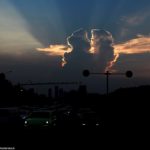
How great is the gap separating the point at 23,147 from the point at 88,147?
2.61 metres

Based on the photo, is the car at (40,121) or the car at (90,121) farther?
the car at (90,121)

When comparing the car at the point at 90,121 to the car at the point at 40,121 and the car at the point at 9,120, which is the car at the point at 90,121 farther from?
the car at the point at 9,120

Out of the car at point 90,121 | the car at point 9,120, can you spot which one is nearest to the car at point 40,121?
the car at point 9,120

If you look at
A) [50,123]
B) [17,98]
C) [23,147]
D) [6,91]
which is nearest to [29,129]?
[50,123]

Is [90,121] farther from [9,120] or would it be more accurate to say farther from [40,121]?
[9,120]

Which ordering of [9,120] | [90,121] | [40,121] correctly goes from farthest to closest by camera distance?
1. [90,121]
2. [9,120]
3. [40,121]

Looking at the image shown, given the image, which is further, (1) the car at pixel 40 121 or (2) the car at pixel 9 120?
(2) the car at pixel 9 120

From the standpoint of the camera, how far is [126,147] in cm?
2353

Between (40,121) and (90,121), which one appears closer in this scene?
(40,121)

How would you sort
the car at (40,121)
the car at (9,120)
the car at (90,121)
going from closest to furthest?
1. the car at (40,121)
2. the car at (9,120)
3. the car at (90,121)

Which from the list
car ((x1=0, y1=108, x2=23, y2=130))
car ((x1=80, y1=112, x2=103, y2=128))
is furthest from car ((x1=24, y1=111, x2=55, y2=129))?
car ((x1=80, y1=112, x2=103, y2=128))

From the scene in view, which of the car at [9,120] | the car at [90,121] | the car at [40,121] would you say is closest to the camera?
the car at [40,121]

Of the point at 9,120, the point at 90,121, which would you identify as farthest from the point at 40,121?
the point at 90,121

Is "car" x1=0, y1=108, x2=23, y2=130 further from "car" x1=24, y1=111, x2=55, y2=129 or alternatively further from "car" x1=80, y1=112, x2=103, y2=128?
"car" x1=80, y1=112, x2=103, y2=128
